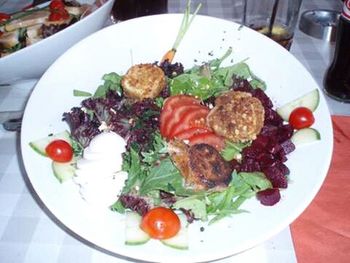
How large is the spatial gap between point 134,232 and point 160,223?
73 millimetres

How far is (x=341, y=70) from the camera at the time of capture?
1.82m

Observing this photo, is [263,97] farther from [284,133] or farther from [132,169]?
[132,169]

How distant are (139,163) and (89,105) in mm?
365

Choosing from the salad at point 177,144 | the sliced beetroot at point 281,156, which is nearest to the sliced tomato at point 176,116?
the salad at point 177,144

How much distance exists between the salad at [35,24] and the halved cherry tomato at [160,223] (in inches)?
43.1

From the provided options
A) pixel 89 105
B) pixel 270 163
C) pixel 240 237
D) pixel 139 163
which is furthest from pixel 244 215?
pixel 89 105

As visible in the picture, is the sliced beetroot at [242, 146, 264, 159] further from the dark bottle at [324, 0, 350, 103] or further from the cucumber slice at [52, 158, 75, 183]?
the dark bottle at [324, 0, 350, 103]

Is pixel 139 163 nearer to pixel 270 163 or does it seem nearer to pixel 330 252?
pixel 270 163

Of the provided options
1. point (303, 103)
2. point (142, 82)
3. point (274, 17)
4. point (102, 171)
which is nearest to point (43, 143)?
point (102, 171)

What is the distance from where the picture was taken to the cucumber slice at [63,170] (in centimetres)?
119

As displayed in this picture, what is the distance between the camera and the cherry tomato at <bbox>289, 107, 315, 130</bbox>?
1.33 metres

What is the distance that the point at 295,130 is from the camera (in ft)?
4.49

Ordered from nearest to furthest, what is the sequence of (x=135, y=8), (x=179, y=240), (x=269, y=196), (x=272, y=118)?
(x=179, y=240) → (x=269, y=196) → (x=272, y=118) → (x=135, y=8)

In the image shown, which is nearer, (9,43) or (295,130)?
(295,130)
